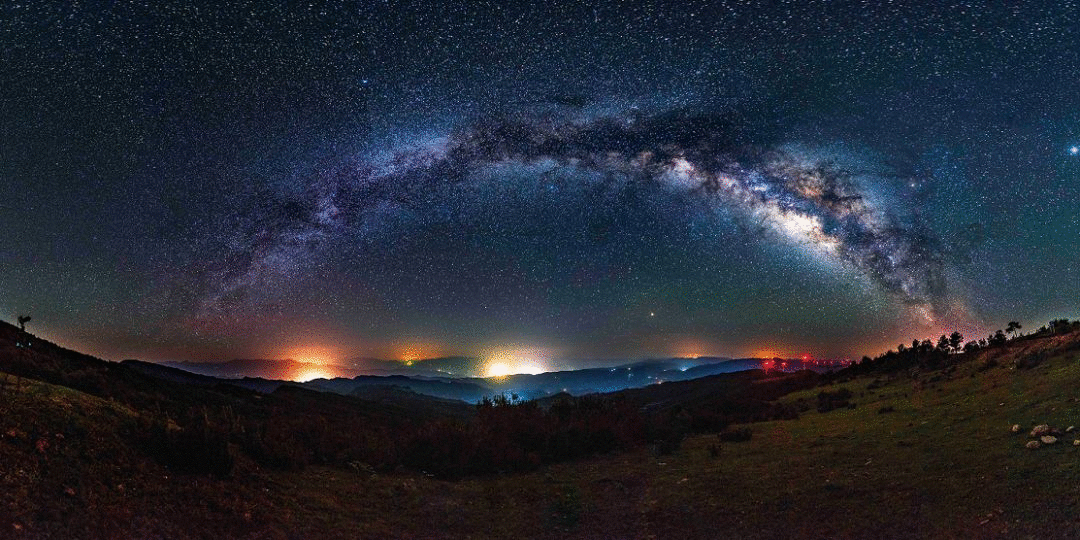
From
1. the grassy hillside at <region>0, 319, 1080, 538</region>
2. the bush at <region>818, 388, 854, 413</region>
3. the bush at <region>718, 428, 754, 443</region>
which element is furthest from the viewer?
the bush at <region>818, 388, 854, 413</region>

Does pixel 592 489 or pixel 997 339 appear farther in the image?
pixel 997 339

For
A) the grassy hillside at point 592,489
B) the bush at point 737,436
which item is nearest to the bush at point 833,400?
the bush at point 737,436

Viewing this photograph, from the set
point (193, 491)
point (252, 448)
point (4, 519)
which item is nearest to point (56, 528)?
point (4, 519)

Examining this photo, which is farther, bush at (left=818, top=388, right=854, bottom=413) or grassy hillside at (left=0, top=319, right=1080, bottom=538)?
bush at (left=818, top=388, right=854, bottom=413)

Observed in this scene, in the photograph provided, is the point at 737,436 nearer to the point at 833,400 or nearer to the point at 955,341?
the point at 833,400

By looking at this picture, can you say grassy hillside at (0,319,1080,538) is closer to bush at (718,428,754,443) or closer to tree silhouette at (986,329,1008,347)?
bush at (718,428,754,443)

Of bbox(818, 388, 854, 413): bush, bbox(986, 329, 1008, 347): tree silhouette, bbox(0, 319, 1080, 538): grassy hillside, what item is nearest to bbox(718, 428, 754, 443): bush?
bbox(0, 319, 1080, 538): grassy hillside

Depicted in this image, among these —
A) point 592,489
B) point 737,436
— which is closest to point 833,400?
point 737,436

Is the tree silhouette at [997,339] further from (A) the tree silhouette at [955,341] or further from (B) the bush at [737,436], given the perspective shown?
(B) the bush at [737,436]

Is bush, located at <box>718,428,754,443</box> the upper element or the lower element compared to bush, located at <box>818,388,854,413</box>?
lower

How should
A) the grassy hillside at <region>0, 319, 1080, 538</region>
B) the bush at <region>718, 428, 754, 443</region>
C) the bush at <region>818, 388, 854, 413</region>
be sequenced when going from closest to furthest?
the grassy hillside at <region>0, 319, 1080, 538</region>, the bush at <region>718, 428, 754, 443</region>, the bush at <region>818, 388, 854, 413</region>
